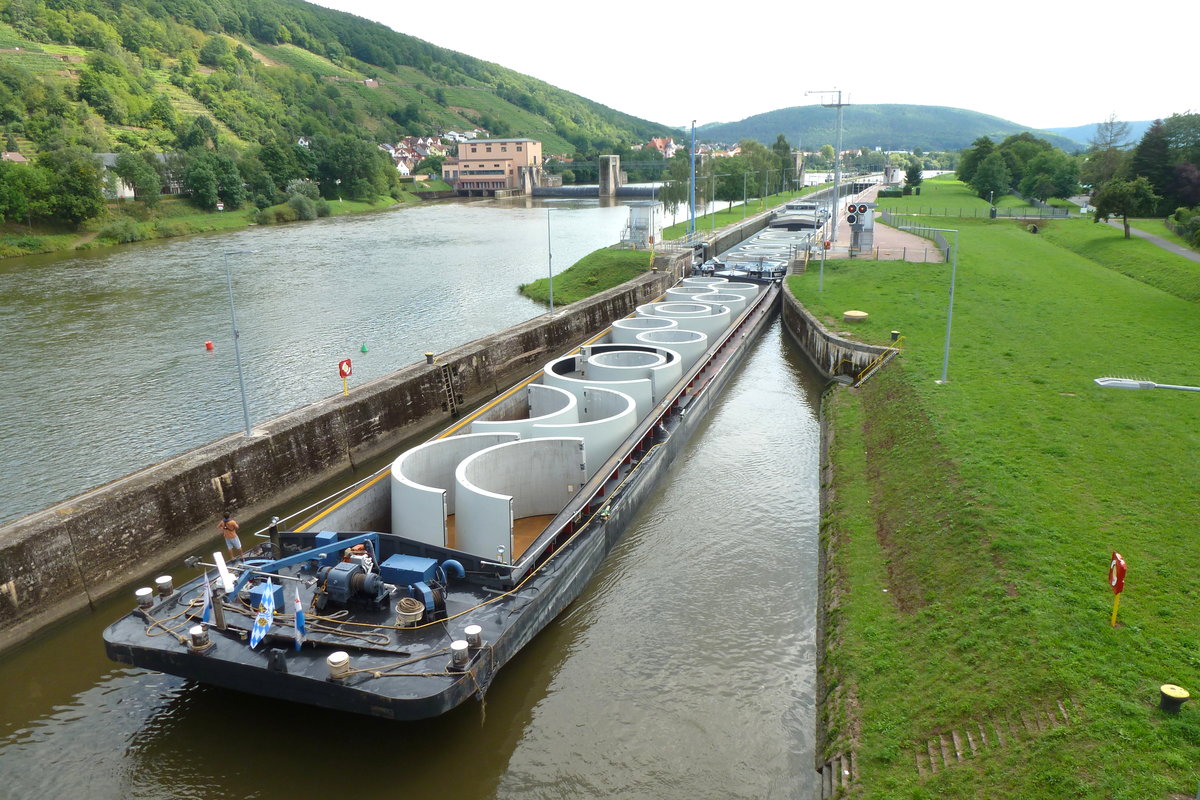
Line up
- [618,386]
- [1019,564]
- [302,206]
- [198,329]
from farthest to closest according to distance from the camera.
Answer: [302,206]
[198,329]
[618,386]
[1019,564]

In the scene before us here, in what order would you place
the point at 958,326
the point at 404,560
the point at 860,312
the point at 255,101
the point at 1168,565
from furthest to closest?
the point at 255,101 < the point at 860,312 < the point at 958,326 < the point at 404,560 < the point at 1168,565

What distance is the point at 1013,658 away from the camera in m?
10.2

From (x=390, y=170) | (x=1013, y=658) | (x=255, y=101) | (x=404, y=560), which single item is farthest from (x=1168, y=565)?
(x=255, y=101)

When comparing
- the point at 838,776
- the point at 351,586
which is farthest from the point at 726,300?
the point at 838,776

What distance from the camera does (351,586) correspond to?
11.8 m

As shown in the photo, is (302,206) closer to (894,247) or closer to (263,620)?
(894,247)

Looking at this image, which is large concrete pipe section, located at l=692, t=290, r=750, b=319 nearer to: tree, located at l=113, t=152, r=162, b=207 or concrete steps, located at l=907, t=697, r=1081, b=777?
concrete steps, located at l=907, t=697, r=1081, b=777

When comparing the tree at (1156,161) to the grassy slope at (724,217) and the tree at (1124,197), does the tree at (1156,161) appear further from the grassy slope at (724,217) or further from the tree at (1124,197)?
the grassy slope at (724,217)

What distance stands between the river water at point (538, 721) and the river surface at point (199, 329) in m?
8.18

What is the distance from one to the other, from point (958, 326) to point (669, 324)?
11.2 metres

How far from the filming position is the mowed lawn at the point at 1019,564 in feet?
28.7

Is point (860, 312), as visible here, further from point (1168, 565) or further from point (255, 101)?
point (255, 101)

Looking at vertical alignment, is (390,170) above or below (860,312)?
above

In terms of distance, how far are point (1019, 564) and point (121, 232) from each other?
7406cm
